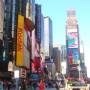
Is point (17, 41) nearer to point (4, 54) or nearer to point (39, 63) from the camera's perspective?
point (4, 54)

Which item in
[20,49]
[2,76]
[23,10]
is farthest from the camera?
[23,10]

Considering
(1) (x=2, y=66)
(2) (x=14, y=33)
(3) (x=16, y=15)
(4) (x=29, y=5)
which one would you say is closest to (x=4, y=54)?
(1) (x=2, y=66)

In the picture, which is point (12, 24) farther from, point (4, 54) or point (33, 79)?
point (33, 79)

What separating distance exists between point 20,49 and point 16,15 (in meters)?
17.0

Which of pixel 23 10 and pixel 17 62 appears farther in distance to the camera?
pixel 23 10

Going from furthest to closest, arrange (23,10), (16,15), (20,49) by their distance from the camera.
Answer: (23,10), (16,15), (20,49)

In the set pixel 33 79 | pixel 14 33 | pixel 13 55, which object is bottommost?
pixel 33 79

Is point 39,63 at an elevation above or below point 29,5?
below

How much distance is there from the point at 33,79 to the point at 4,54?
34.6m

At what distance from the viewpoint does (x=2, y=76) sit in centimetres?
10956

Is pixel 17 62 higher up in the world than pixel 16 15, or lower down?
lower down

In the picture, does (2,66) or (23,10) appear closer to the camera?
(2,66)

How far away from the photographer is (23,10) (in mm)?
138500

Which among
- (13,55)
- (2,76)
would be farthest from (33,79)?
(2,76)
